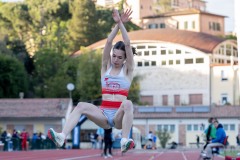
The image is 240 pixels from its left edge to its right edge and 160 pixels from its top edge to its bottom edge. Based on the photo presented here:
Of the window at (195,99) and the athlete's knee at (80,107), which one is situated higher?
the window at (195,99)

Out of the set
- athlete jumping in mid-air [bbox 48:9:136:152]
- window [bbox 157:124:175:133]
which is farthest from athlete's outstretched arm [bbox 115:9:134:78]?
window [bbox 157:124:175:133]

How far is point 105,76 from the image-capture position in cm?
1236

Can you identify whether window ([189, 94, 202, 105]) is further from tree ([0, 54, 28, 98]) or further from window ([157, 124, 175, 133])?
tree ([0, 54, 28, 98])

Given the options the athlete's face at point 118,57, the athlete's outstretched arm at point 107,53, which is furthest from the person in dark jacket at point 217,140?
the athlete's face at point 118,57

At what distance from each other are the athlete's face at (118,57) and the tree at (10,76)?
78.6 meters

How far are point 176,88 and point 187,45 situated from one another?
6.14 m

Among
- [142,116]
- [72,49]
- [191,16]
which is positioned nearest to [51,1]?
[72,49]

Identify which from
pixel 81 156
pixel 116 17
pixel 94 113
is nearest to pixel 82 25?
pixel 81 156

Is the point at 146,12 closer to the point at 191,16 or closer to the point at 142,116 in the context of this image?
the point at 191,16

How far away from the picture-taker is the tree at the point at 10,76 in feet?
299

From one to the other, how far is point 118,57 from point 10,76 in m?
79.9

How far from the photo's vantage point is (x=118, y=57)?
40.5 ft

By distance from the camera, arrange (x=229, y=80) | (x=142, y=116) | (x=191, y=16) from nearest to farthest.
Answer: (x=142, y=116) → (x=229, y=80) → (x=191, y=16)

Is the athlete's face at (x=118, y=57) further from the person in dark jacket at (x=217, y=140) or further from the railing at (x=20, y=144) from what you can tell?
the railing at (x=20, y=144)
